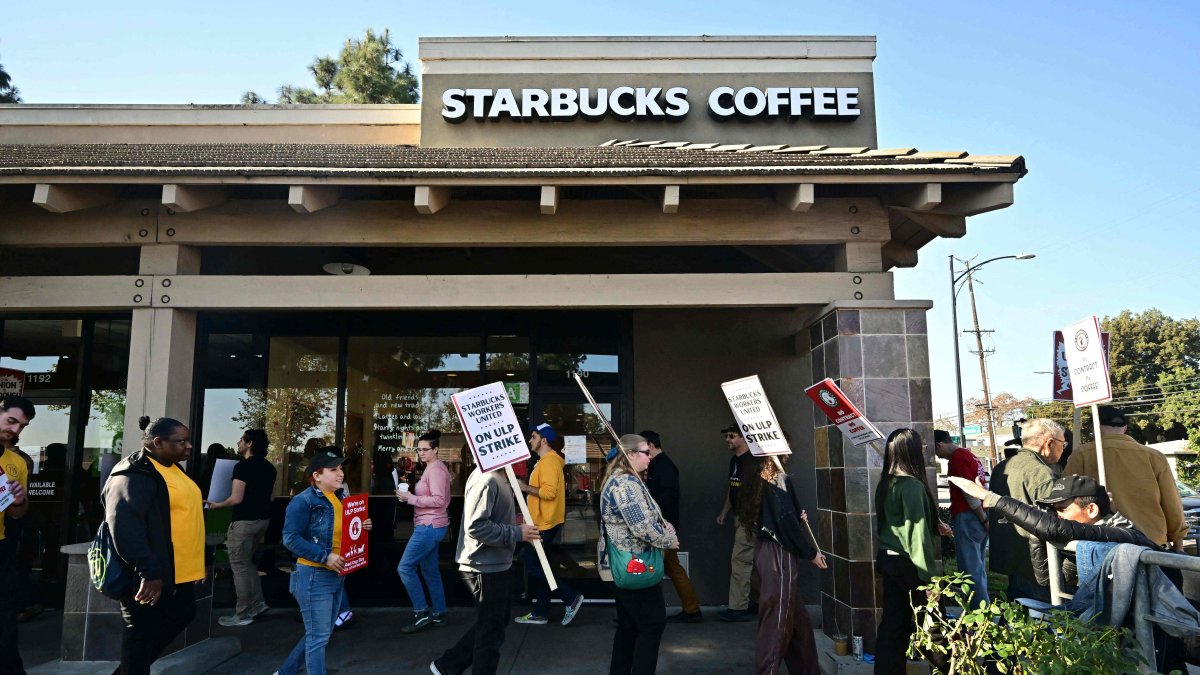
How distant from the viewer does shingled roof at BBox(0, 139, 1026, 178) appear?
5852 millimetres

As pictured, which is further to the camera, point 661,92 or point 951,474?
point 661,92

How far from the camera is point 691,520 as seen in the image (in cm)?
855

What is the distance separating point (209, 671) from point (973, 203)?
6.91 metres

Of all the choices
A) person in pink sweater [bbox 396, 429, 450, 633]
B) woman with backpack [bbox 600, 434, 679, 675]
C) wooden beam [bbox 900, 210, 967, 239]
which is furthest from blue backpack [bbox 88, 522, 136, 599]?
wooden beam [bbox 900, 210, 967, 239]

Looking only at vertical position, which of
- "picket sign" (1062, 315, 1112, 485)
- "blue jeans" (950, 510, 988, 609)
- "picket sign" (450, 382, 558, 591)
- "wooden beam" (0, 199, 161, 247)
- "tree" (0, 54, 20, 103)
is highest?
"tree" (0, 54, 20, 103)

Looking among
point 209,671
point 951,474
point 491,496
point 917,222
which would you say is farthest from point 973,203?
point 209,671

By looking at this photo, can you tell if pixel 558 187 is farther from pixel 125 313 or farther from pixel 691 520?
pixel 125 313

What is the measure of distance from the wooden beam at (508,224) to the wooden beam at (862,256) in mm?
Answer: 331

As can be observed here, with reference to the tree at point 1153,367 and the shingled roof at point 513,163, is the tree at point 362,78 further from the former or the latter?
the tree at point 1153,367

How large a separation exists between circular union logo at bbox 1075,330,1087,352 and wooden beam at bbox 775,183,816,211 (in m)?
2.14

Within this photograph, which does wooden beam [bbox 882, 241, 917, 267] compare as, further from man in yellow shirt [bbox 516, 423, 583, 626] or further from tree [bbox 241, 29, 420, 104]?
tree [bbox 241, 29, 420, 104]

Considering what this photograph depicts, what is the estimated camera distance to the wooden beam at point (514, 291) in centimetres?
630

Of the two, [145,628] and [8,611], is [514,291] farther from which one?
[8,611]

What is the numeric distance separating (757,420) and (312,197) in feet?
12.5
